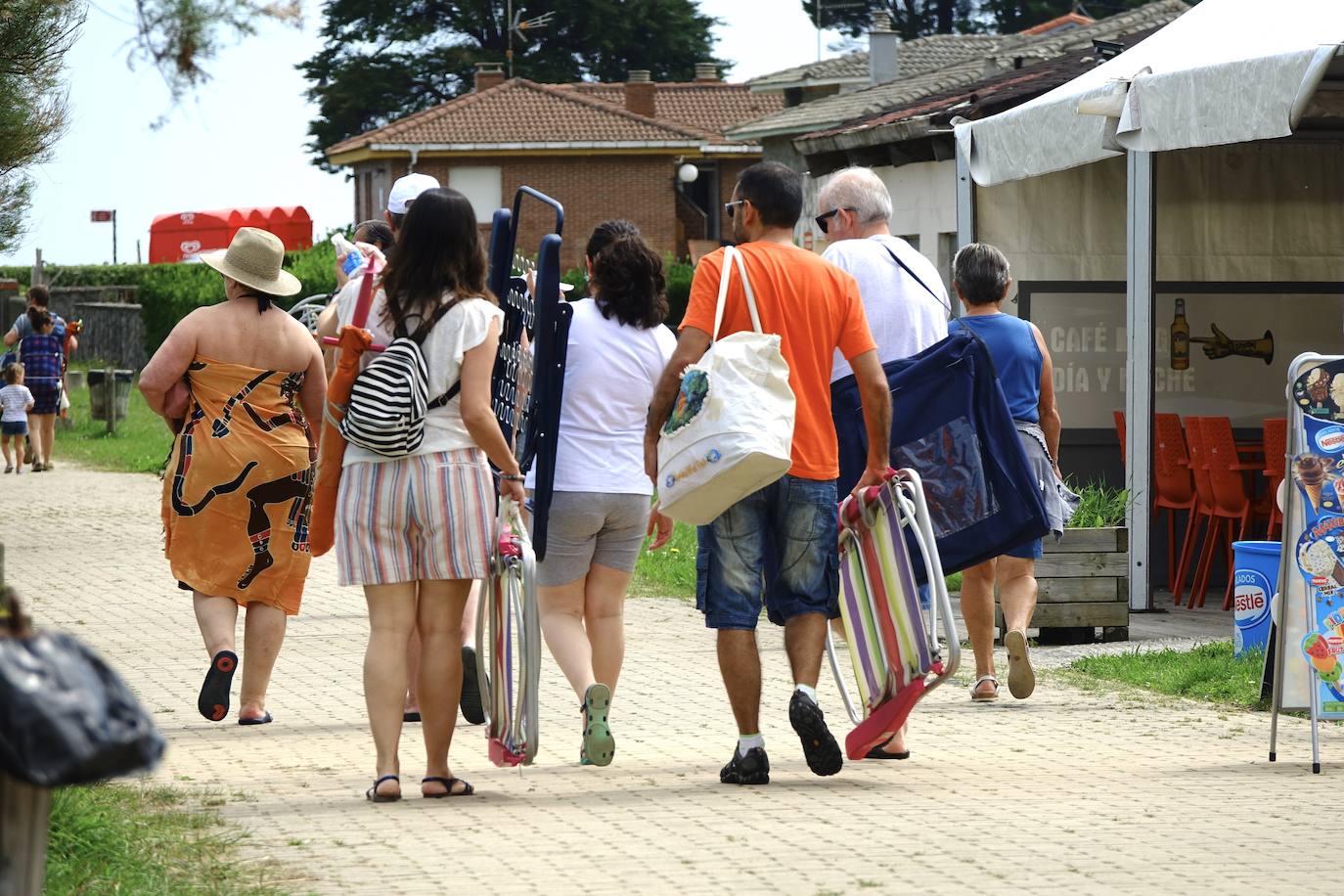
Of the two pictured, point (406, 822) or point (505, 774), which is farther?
point (505, 774)

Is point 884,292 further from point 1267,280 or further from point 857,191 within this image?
point 1267,280

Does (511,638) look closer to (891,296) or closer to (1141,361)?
(891,296)

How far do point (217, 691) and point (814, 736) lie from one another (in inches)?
95.3

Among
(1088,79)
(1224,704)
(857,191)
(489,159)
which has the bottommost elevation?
(1224,704)

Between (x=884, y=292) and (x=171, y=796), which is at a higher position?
(x=884, y=292)

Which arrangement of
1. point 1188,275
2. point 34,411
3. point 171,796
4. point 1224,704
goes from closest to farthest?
point 171,796, point 1224,704, point 1188,275, point 34,411

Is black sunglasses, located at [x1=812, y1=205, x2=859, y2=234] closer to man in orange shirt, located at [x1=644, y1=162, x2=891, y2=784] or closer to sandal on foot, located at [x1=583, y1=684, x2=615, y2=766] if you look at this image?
man in orange shirt, located at [x1=644, y1=162, x2=891, y2=784]

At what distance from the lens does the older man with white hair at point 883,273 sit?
7652mm

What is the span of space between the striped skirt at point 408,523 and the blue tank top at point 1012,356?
122 inches

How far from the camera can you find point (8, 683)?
254 cm

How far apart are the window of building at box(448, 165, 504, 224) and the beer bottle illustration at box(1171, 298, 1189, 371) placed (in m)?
48.6

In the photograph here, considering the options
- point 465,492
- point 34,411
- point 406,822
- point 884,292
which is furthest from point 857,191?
point 34,411

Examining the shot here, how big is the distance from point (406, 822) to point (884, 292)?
278 cm

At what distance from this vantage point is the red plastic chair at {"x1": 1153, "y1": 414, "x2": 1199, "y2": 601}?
40.5 ft
